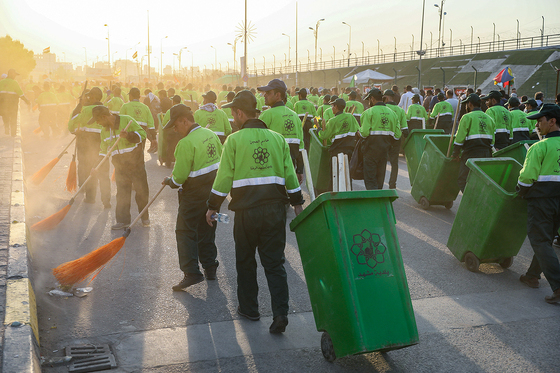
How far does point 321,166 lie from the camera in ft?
32.3

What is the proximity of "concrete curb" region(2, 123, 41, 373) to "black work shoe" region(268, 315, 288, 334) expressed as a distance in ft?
5.92

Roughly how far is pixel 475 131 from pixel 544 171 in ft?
9.46

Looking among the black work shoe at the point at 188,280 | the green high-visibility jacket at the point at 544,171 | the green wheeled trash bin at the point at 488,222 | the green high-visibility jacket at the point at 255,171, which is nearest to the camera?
the green high-visibility jacket at the point at 255,171

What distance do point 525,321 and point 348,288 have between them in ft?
6.93

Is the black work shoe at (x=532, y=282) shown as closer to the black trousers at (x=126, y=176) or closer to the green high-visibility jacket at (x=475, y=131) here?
the green high-visibility jacket at (x=475, y=131)

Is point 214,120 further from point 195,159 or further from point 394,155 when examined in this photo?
point 195,159

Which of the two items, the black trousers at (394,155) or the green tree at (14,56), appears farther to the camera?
the green tree at (14,56)

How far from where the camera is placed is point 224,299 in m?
5.10

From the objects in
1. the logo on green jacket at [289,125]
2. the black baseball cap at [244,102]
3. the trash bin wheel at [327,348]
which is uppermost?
the black baseball cap at [244,102]

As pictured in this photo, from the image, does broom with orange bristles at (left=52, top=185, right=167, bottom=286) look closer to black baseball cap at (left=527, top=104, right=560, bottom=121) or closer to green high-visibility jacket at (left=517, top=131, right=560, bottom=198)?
green high-visibility jacket at (left=517, top=131, right=560, bottom=198)

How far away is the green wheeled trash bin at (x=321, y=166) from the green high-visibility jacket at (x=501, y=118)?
305 centimetres

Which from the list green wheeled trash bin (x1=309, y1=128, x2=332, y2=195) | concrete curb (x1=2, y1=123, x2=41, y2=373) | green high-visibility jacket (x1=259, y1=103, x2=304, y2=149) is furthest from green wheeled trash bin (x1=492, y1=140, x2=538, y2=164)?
concrete curb (x1=2, y1=123, x2=41, y2=373)

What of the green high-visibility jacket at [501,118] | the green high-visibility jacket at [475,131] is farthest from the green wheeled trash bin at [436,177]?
the green high-visibility jacket at [501,118]

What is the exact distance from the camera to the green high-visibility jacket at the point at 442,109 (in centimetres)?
1369
